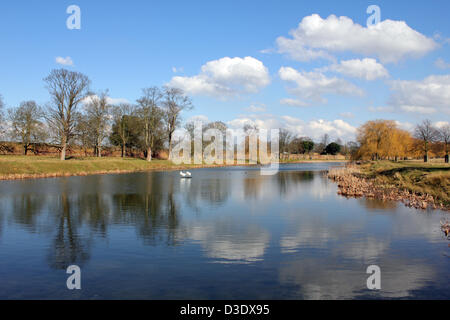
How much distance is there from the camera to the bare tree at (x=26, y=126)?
58.8 m

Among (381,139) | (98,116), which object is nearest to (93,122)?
(98,116)

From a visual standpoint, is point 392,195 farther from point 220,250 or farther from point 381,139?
point 381,139

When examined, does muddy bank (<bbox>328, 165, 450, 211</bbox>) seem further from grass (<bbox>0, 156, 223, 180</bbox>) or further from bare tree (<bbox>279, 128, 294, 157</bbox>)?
bare tree (<bbox>279, 128, 294, 157</bbox>)

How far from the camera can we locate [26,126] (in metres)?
59.0

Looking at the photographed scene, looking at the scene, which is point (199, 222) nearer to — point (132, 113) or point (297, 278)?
point (297, 278)

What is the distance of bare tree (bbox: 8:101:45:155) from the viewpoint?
58.8 meters

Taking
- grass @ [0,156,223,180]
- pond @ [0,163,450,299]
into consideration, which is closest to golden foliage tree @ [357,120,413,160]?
grass @ [0,156,223,180]

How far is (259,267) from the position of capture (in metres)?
9.29

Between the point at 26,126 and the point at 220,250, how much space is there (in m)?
59.5

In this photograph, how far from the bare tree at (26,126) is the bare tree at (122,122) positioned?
562 inches

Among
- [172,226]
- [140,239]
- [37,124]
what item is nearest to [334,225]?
[172,226]

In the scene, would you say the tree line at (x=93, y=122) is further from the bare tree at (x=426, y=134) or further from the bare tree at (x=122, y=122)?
the bare tree at (x=426, y=134)

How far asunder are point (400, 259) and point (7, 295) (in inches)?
404
